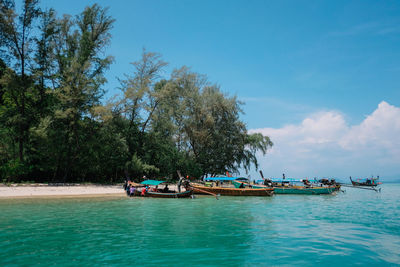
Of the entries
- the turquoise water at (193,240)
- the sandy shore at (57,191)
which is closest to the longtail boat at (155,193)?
the sandy shore at (57,191)

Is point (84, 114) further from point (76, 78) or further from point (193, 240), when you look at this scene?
point (193, 240)

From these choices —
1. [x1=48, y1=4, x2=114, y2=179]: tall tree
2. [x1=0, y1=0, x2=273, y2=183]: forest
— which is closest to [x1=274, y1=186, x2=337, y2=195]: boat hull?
[x1=0, y1=0, x2=273, y2=183]: forest

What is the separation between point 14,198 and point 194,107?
29.5 meters

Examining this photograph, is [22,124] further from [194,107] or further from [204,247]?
[204,247]

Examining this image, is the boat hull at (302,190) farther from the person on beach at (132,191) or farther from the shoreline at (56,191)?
the shoreline at (56,191)

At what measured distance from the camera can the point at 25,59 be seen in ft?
116

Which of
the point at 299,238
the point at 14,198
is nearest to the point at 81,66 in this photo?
the point at 14,198

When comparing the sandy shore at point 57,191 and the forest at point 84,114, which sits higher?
the forest at point 84,114

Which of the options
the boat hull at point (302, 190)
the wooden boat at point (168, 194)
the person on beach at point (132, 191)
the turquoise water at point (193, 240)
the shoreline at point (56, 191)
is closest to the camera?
the turquoise water at point (193, 240)

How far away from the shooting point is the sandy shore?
28.9 meters

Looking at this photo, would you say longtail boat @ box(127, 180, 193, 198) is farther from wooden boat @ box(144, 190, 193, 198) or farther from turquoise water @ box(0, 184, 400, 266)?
turquoise water @ box(0, 184, 400, 266)

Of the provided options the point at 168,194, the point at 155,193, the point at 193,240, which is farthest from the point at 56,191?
the point at 193,240

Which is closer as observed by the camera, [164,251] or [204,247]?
[164,251]

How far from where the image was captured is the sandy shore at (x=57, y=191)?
28.9 meters
